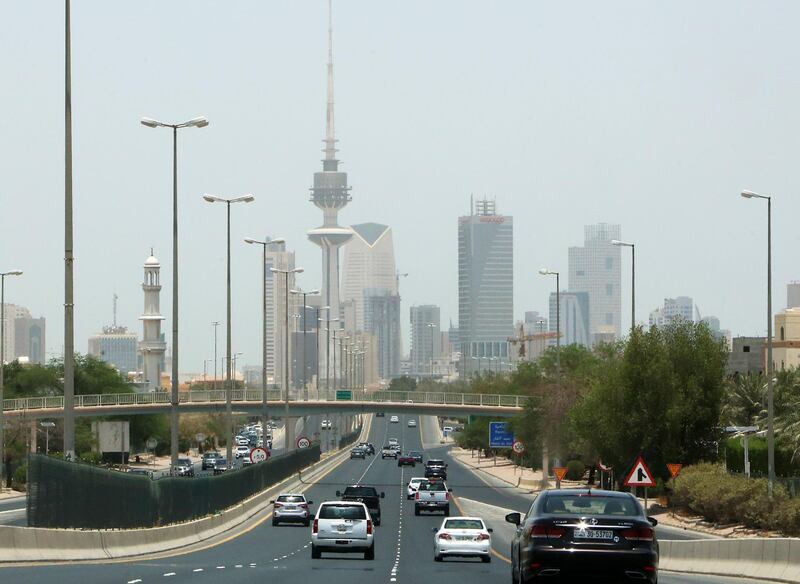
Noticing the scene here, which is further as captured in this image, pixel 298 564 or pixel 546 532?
pixel 298 564

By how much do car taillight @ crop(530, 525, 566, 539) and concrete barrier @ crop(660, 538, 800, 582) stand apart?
38.7 ft

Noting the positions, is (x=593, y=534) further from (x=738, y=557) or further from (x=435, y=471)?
(x=435, y=471)

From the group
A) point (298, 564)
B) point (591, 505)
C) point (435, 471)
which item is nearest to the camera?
point (591, 505)

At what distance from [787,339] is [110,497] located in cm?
11750

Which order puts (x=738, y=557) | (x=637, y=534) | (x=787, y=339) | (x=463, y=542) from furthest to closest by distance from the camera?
(x=787, y=339)
(x=463, y=542)
(x=738, y=557)
(x=637, y=534)

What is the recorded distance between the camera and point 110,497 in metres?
38.9

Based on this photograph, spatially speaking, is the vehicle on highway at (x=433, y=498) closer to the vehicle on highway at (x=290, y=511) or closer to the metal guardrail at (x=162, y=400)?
the vehicle on highway at (x=290, y=511)

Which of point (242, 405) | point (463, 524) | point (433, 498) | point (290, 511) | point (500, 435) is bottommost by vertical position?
point (433, 498)

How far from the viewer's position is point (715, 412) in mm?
76688

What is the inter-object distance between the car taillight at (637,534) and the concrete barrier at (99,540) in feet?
44.9

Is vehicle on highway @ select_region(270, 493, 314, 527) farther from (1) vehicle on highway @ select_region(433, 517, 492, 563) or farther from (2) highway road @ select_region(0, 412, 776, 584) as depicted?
(1) vehicle on highway @ select_region(433, 517, 492, 563)

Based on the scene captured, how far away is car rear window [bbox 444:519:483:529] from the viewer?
150 feet

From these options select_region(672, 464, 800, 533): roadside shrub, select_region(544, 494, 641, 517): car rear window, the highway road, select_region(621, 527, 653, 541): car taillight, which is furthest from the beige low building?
select_region(621, 527, 653, 541): car taillight

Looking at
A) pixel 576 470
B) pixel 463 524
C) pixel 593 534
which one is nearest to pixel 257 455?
pixel 576 470
